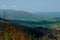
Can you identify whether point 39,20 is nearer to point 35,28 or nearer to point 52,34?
point 35,28

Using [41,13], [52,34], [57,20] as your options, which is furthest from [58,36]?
[41,13]

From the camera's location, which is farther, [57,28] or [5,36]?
[57,28]

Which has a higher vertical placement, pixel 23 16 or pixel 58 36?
pixel 23 16

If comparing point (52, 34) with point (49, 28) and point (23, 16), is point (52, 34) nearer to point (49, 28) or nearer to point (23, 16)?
point (49, 28)

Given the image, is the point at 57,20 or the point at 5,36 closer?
the point at 5,36

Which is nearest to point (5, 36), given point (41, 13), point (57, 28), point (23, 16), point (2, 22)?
point (2, 22)

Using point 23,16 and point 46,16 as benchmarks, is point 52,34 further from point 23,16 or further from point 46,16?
point 23,16

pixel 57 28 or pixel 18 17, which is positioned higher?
pixel 18 17

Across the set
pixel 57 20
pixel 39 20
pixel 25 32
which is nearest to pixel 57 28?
pixel 57 20
